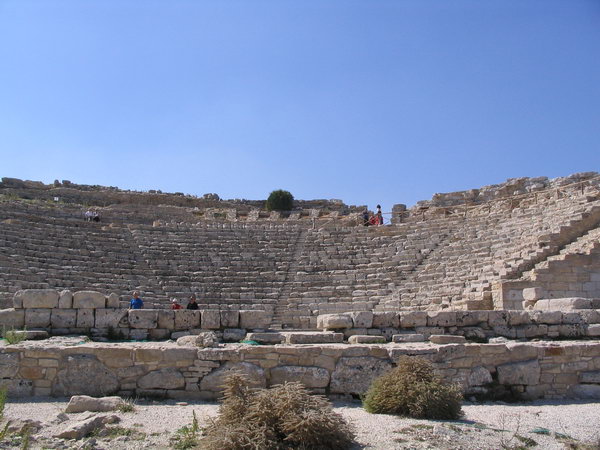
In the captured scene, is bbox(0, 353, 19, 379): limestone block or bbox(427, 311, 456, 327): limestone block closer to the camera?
bbox(0, 353, 19, 379): limestone block

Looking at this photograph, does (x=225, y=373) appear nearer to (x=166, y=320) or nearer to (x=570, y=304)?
(x=166, y=320)

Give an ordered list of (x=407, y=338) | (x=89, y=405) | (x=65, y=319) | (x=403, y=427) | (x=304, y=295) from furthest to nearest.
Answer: (x=304, y=295) → (x=65, y=319) → (x=407, y=338) → (x=89, y=405) → (x=403, y=427)

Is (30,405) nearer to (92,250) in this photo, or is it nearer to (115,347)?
(115,347)

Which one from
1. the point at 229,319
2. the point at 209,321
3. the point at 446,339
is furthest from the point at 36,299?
the point at 446,339

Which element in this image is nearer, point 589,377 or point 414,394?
point 414,394

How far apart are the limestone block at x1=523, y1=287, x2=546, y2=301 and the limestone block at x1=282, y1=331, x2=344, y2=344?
233 inches

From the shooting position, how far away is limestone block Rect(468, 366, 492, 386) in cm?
702

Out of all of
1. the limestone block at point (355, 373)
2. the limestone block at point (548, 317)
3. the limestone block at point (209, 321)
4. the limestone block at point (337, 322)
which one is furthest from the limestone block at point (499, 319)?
the limestone block at point (209, 321)

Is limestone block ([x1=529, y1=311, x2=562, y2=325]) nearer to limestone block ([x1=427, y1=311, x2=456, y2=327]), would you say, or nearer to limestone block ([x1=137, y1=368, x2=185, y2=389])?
limestone block ([x1=427, y1=311, x2=456, y2=327])

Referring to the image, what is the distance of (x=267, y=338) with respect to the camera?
779 cm

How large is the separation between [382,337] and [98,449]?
4126mm

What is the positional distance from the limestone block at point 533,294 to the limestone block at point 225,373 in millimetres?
7512

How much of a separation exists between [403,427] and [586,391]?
3.27 metres

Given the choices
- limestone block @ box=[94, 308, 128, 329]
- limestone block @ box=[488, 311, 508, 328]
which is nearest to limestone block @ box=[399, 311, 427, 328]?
limestone block @ box=[488, 311, 508, 328]
